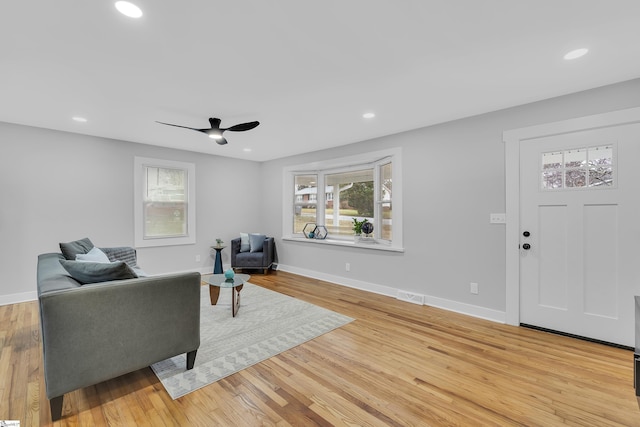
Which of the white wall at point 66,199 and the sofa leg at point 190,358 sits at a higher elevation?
the white wall at point 66,199

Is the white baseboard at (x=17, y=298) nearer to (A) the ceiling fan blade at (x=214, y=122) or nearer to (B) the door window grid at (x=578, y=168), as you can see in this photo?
(A) the ceiling fan blade at (x=214, y=122)

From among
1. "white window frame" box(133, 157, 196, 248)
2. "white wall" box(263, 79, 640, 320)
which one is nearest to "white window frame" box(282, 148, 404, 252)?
"white wall" box(263, 79, 640, 320)

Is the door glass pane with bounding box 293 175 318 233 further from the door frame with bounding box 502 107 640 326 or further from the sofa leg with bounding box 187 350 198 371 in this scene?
the sofa leg with bounding box 187 350 198 371

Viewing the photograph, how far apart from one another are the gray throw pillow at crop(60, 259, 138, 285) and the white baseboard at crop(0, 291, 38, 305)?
116 inches

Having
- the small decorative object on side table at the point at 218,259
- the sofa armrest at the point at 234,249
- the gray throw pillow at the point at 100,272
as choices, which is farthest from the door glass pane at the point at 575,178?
the small decorative object on side table at the point at 218,259

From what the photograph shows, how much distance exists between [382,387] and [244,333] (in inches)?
58.2

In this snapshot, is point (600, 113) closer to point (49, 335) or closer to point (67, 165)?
point (49, 335)

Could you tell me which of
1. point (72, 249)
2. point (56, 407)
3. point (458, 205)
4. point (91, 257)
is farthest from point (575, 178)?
point (72, 249)

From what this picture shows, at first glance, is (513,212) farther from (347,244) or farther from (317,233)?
(317,233)

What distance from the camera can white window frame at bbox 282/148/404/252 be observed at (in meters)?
4.13

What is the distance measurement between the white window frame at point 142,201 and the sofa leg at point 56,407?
3.48m

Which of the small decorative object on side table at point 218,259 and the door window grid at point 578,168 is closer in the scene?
the door window grid at point 578,168

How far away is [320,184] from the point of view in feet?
18.2

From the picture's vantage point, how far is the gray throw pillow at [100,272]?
1956 mm
